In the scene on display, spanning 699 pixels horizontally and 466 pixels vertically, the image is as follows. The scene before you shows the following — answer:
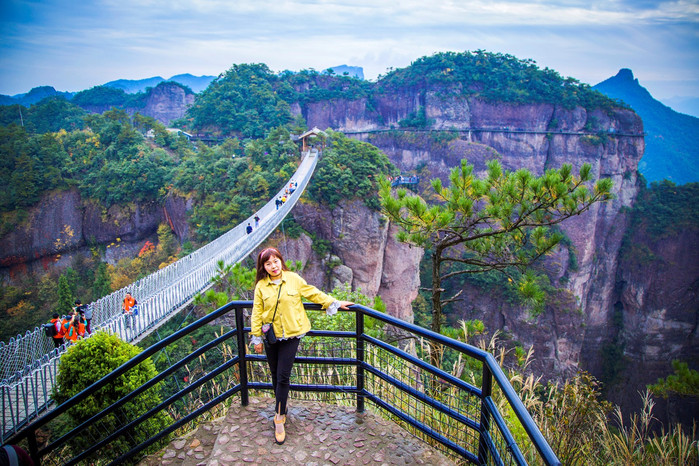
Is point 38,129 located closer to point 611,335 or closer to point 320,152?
point 320,152

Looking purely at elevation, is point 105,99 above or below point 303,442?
above

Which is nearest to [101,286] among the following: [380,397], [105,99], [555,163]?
[380,397]

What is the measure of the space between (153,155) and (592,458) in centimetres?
2095

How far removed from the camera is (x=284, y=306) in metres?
2.14

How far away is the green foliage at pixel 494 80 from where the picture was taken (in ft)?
112

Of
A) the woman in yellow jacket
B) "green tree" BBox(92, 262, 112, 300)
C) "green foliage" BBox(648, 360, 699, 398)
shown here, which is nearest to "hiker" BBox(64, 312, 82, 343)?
the woman in yellow jacket

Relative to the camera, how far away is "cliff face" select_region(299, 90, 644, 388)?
25906 mm

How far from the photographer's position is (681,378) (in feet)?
23.4

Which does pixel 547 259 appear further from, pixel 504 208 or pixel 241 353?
pixel 241 353

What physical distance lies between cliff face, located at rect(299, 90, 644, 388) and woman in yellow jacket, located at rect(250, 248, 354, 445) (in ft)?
78.0

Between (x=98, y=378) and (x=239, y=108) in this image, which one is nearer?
(x=98, y=378)

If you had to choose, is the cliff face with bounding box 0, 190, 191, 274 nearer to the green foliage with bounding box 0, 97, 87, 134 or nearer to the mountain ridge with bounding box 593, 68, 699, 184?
the green foliage with bounding box 0, 97, 87, 134

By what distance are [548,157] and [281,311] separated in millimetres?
37596

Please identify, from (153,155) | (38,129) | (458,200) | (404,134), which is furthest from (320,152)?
(38,129)
